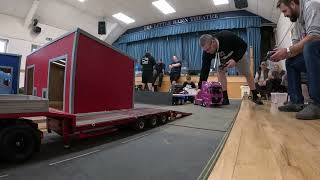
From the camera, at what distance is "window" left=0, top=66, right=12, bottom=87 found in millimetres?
2453

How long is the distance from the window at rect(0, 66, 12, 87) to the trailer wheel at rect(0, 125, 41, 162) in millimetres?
1766

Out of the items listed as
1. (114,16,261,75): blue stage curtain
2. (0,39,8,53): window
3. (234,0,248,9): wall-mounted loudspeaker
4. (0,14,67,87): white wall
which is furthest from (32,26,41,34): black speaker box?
(234,0,248,9): wall-mounted loudspeaker

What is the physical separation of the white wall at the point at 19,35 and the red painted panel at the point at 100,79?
701cm

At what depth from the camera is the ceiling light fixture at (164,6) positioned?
8.14 m

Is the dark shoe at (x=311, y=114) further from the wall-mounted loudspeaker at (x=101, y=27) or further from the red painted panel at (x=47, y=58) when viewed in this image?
the wall-mounted loudspeaker at (x=101, y=27)

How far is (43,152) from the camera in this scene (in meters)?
1.16

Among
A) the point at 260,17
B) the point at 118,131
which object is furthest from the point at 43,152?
the point at 260,17

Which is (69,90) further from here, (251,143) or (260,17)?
(260,17)

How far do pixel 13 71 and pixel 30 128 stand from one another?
1951 mm

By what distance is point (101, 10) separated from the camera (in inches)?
360

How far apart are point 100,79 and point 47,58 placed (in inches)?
24.7

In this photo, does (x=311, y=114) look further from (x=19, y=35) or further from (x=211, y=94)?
(x=19, y=35)

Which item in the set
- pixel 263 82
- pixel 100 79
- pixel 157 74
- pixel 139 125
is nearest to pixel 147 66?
pixel 157 74

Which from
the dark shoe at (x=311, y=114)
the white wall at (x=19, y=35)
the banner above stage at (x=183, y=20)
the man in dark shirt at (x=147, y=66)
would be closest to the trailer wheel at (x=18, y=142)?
the dark shoe at (x=311, y=114)
